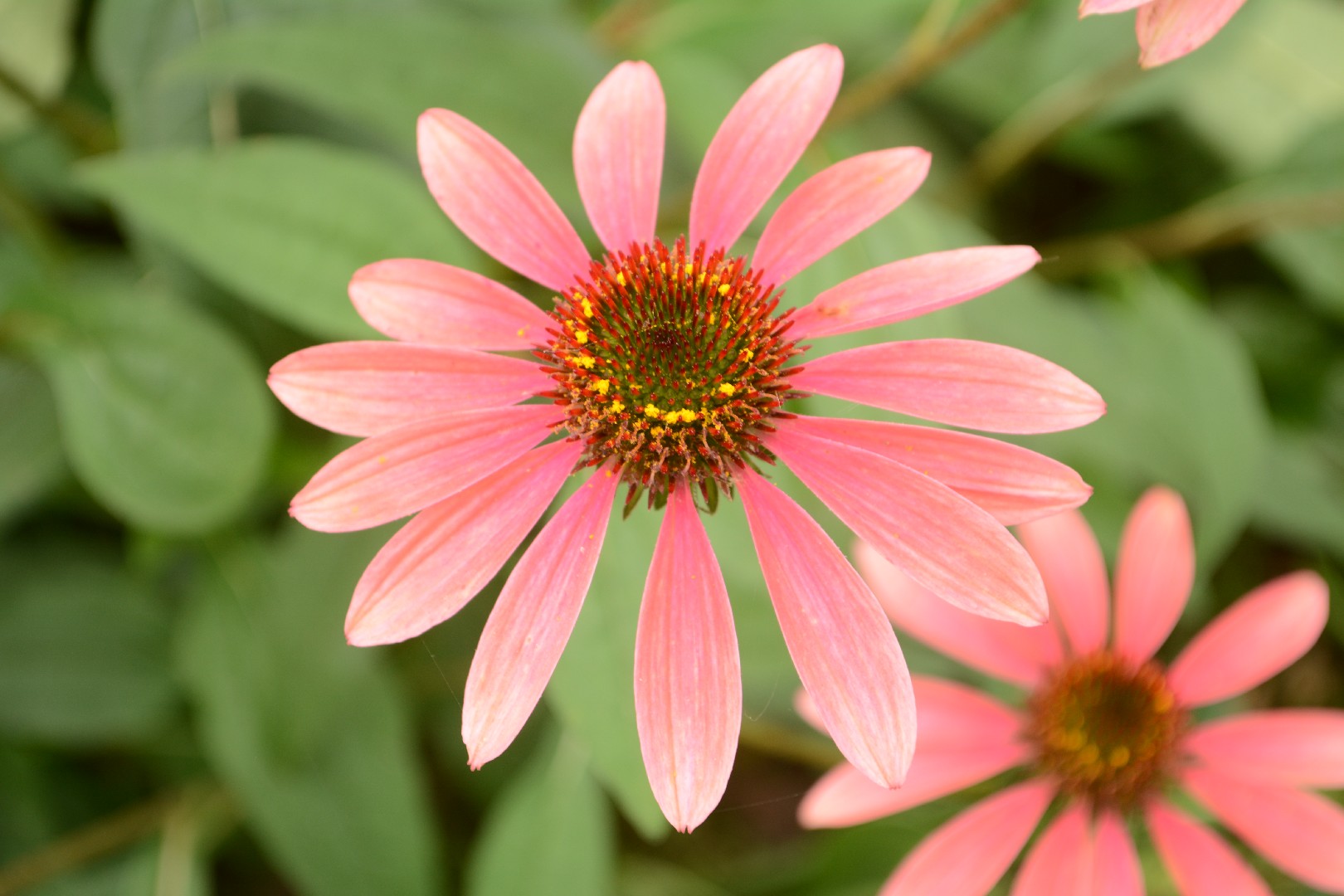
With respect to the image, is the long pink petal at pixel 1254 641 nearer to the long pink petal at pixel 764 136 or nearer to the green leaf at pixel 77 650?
the long pink petal at pixel 764 136

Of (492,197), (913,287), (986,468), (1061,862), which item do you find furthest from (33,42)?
(1061,862)

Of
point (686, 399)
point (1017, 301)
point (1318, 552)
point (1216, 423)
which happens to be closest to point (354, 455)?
point (686, 399)

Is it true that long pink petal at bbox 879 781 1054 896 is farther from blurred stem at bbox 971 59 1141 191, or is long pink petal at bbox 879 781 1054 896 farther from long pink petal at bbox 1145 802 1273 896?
blurred stem at bbox 971 59 1141 191

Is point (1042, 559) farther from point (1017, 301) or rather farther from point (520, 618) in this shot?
point (520, 618)

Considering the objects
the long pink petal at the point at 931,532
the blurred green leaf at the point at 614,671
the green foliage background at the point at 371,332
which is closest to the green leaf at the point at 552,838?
the green foliage background at the point at 371,332

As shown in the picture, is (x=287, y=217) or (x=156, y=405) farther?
(x=156, y=405)

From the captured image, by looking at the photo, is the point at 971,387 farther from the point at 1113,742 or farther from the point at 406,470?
the point at 1113,742
